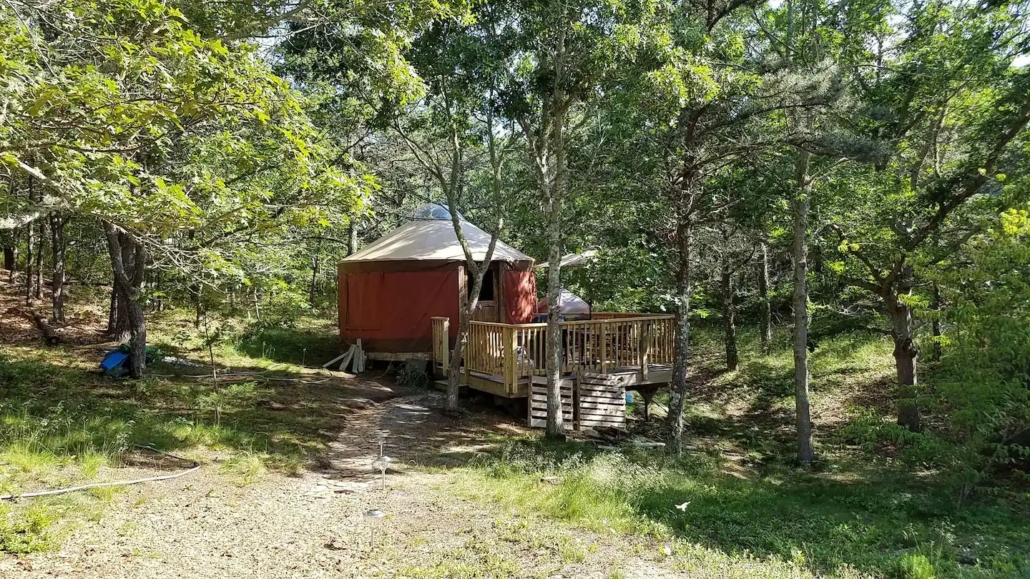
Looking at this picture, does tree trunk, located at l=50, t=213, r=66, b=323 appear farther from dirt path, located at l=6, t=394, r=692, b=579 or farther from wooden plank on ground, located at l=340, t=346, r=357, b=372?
dirt path, located at l=6, t=394, r=692, b=579

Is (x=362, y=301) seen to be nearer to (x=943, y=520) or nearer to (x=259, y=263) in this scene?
(x=259, y=263)

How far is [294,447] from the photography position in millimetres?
6414

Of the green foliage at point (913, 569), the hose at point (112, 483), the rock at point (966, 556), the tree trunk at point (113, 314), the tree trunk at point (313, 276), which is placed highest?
the tree trunk at point (313, 276)

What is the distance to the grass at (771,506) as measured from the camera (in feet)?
14.2

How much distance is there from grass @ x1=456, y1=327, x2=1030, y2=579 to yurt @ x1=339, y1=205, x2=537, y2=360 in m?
4.27

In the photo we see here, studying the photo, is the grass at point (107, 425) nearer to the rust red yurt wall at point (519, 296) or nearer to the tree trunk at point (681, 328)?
the rust red yurt wall at point (519, 296)

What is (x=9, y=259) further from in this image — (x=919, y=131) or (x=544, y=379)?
(x=919, y=131)

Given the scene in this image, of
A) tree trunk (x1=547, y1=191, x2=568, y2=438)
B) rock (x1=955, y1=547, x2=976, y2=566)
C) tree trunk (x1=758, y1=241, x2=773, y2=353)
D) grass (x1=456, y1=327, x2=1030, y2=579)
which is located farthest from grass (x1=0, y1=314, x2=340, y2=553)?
tree trunk (x1=758, y1=241, x2=773, y2=353)

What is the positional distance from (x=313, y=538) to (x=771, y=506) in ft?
15.2

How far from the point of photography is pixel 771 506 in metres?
6.14

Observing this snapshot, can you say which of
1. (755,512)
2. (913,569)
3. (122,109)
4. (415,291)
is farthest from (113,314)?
(913,569)

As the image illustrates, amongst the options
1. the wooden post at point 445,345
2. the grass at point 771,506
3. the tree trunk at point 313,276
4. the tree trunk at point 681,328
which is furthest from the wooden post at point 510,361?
the tree trunk at point 313,276

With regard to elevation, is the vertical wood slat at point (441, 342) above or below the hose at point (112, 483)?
above

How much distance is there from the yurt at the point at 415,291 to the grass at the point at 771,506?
4271 millimetres
